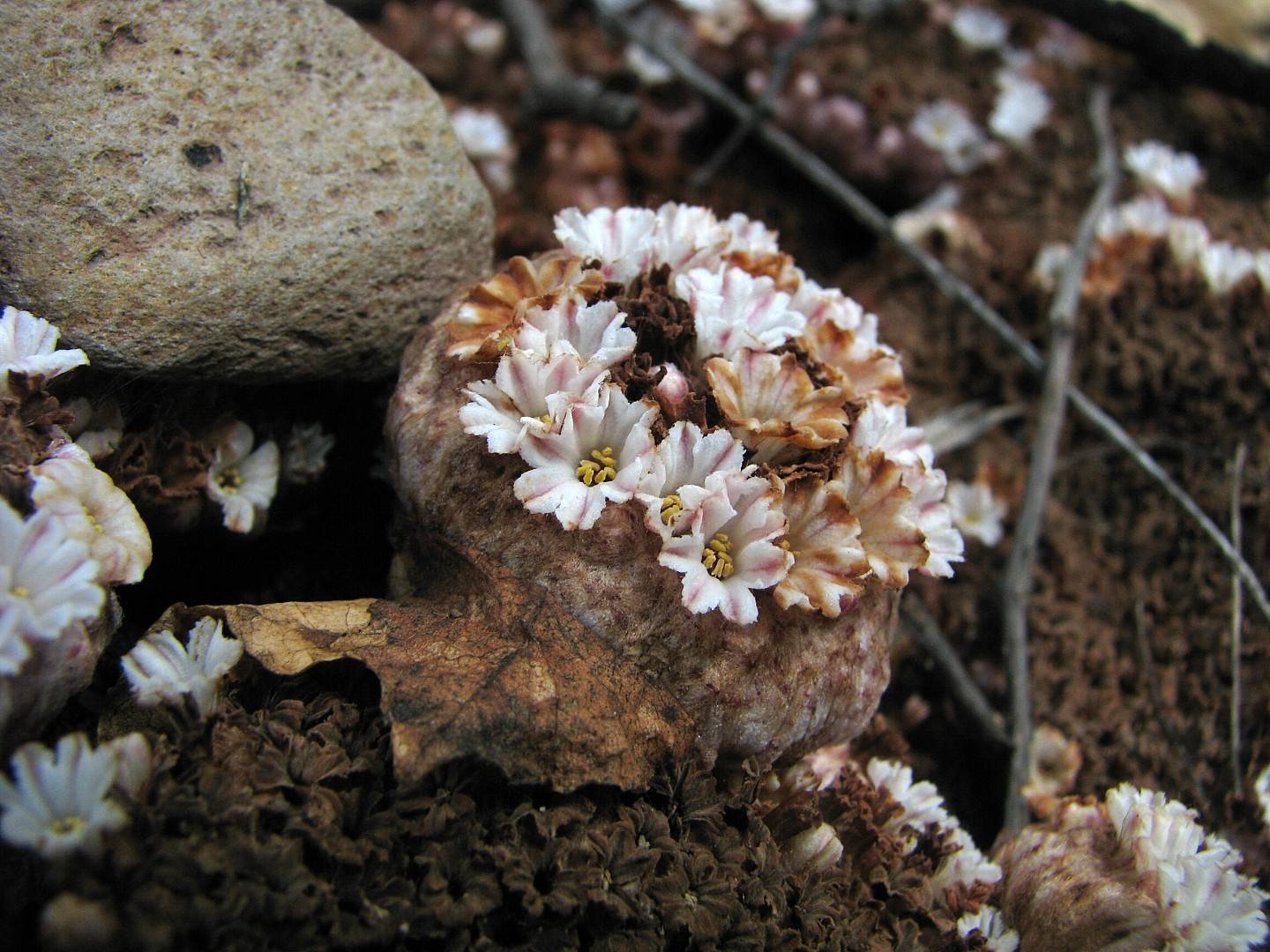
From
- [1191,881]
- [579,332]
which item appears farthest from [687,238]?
[1191,881]

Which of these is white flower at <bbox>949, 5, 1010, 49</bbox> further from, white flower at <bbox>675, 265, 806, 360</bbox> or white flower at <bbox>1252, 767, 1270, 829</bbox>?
white flower at <bbox>1252, 767, 1270, 829</bbox>

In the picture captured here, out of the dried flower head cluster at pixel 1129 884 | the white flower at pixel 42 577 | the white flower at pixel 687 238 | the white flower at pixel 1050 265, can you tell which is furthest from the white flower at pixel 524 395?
the white flower at pixel 1050 265

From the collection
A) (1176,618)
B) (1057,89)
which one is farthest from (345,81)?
(1057,89)

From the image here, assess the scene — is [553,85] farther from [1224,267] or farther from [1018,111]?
[1224,267]

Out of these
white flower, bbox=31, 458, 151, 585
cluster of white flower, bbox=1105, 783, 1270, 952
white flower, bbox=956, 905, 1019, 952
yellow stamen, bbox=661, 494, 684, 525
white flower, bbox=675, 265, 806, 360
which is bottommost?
white flower, bbox=956, 905, 1019, 952

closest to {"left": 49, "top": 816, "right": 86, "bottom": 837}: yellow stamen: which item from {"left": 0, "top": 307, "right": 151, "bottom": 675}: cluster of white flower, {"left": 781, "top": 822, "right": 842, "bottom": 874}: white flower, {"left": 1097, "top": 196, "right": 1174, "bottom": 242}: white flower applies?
{"left": 0, "top": 307, "right": 151, "bottom": 675}: cluster of white flower

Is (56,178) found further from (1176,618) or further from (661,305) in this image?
(1176,618)
